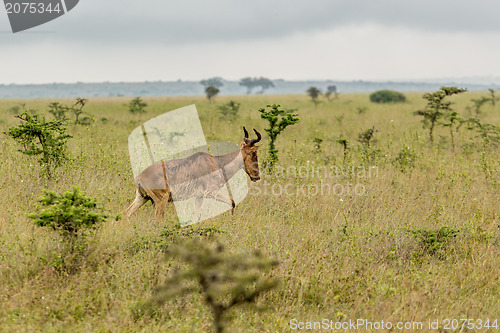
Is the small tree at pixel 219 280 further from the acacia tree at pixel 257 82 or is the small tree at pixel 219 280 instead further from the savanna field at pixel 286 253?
the acacia tree at pixel 257 82

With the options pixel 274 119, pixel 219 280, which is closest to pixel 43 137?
pixel 274 119

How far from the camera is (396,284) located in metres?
5.43

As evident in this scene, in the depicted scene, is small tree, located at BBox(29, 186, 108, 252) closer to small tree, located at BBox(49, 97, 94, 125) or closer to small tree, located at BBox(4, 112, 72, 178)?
small tree, located at BBox(4, 112, 72, 178)

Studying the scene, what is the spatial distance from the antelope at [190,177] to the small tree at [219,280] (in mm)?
1447

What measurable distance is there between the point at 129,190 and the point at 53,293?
3.91m

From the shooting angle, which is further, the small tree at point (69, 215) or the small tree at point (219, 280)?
the small tree at point (69, 215)

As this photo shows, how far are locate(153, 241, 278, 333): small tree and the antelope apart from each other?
4.75 ft

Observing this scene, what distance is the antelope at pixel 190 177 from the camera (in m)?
6.89

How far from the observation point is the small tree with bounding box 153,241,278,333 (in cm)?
401

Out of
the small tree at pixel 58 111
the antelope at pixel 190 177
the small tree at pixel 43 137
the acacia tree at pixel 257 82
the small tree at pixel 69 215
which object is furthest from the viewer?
the acacia tree at pixel 257 82

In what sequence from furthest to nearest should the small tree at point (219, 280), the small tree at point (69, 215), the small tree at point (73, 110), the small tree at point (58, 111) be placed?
the small tree at point (58, 111), the small tree at point (73, 110), the small tree at point (69, 215), the small tree at point (219, 280)

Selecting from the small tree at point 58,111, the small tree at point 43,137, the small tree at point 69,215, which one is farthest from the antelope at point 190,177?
the small tree at point 58,111

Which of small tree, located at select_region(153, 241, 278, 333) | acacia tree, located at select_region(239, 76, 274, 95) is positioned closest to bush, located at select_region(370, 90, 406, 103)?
small tree, located at select_region(153, 241, 278, 333)

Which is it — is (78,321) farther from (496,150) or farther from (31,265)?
(496,150)
